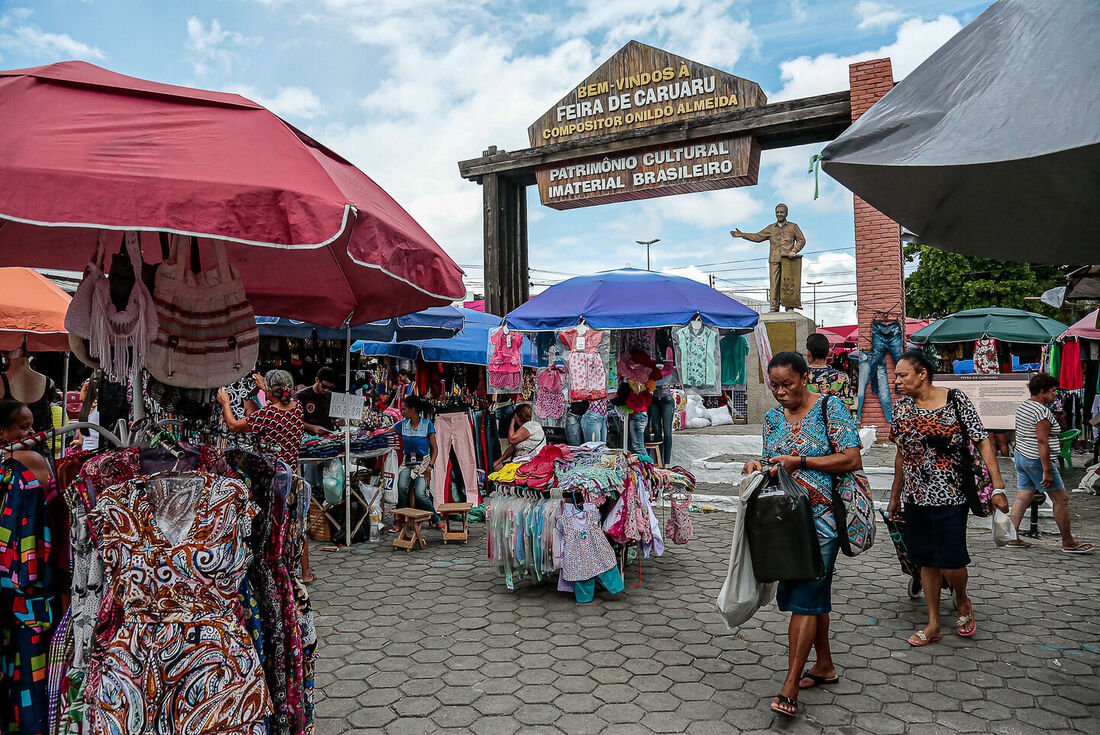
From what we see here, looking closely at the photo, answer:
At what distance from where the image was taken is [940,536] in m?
4.29

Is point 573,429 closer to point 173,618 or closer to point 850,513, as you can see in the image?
point 850,513

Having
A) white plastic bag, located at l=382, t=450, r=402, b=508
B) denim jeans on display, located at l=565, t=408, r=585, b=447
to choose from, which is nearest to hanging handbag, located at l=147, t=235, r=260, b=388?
white plastic bag, located at l=382, t=450, r=402, b=508

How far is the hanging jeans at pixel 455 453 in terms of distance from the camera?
8.58 meters

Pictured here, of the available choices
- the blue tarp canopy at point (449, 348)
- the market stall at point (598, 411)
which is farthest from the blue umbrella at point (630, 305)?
the blue tarp canopy at point (449, 348)

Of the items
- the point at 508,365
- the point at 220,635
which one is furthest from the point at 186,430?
the point at 508,365

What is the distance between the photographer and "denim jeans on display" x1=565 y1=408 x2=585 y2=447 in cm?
927

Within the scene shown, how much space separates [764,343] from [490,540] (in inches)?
161

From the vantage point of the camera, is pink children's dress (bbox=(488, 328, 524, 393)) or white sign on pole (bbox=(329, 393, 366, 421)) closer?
white sign on pole (bbox=(329, 393, 366, 421))

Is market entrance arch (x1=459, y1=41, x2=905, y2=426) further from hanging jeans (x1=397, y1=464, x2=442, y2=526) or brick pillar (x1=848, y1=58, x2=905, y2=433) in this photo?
hanging jeans (x1=397, y1=464, x2=442, y2=526)

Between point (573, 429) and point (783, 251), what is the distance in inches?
297

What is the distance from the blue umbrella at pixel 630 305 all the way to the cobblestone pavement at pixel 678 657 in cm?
231

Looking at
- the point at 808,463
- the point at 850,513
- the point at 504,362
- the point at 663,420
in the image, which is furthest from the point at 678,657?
the point at 663,420

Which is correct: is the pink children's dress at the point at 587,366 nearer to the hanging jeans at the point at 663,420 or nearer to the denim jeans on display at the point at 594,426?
the denim jeans on display at the point at 594,426

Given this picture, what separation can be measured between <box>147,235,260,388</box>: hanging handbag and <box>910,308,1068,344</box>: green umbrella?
14.2 meters
